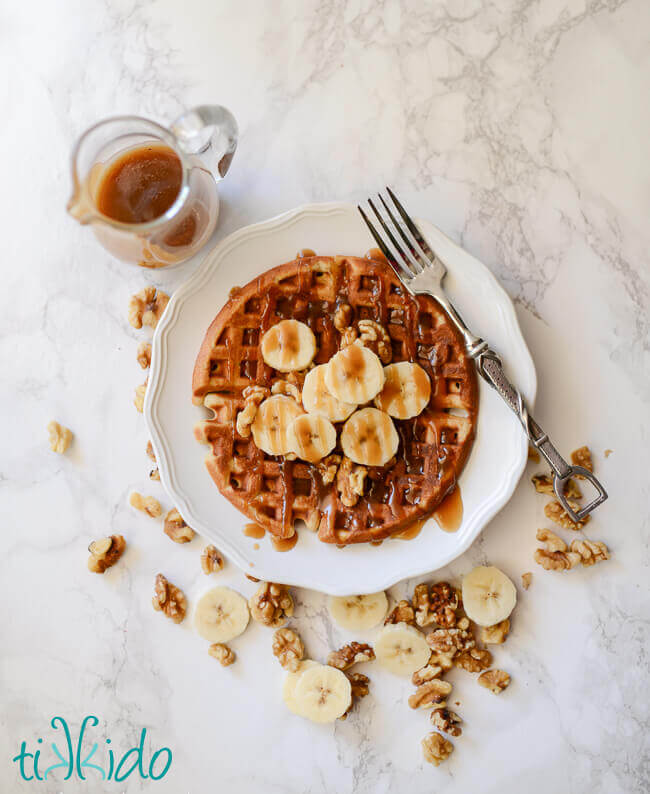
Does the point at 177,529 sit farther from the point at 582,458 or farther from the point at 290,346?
the point at 582,458

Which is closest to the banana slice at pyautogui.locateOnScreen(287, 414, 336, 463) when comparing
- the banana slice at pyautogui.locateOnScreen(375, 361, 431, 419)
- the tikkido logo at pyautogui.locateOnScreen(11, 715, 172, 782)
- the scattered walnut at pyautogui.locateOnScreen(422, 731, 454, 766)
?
the banana slice at pyautogui.locateOnScreen(375, 361, 431, 419)

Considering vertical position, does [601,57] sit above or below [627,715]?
above

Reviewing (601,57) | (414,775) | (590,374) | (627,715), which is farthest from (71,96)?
(627,715)

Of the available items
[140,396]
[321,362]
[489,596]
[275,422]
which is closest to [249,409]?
[275,422]

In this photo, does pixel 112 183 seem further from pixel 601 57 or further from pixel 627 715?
pixel 627 715

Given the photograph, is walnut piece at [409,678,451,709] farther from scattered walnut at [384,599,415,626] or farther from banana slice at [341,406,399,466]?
banana slice at [341,406,399,466]

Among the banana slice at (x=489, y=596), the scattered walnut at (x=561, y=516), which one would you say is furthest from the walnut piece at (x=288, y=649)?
the scattered walnut at (x=561, y=516)
